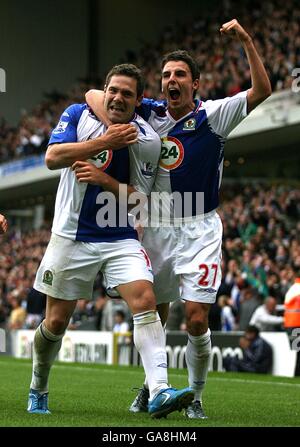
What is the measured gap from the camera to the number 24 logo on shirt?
282 inches

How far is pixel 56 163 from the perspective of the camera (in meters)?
6.64

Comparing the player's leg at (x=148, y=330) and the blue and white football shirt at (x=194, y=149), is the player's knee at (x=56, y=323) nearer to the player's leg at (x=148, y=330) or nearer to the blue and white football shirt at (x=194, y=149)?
the player's leg at (x=148, y=330)

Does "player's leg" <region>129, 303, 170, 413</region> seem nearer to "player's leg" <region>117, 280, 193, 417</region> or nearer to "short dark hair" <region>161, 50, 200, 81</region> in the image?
"player's leg" <region>117, 280, 193, 417</region>

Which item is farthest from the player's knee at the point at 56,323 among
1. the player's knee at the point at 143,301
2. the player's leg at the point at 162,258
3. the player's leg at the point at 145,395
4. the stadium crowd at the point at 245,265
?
the stadium crowd at the point at 245,265

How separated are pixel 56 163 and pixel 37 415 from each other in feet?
5.47

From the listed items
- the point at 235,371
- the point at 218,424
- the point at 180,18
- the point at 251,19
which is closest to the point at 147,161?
the point at 218,424

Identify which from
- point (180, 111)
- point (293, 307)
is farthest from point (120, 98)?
point (293, 307)

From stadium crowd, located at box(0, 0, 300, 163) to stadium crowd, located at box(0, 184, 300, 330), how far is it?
9.17 ft

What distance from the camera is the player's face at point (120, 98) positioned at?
668cm

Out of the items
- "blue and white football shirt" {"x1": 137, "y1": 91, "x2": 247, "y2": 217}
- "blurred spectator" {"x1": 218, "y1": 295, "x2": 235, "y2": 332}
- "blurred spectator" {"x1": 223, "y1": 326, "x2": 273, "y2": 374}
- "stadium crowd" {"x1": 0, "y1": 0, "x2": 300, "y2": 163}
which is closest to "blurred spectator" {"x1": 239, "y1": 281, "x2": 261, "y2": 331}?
"blurred spectator" {"x1": 218, "y1": 295, "x2": 235, "y2": 332}

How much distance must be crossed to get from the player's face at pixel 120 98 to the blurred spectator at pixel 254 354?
28.1 ft

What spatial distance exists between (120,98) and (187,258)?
4.04 feet

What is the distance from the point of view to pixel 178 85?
709 centimetres
